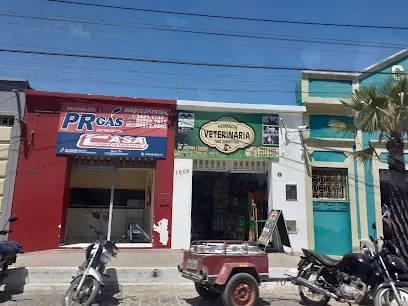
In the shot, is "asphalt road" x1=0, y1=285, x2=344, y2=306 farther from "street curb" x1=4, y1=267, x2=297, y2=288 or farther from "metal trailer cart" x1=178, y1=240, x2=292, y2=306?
"metal trailer cart" x1=178, y1=240, x2=292, y2=306

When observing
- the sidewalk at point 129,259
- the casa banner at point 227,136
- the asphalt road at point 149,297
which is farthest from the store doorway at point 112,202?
the asphalt road at point 149,297

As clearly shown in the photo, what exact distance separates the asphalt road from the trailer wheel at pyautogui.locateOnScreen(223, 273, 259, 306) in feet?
2.88

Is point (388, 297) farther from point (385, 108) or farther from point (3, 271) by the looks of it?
point (3, 271)

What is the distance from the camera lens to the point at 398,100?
30.5 ft

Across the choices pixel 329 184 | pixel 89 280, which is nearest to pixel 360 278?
pixel 89 280

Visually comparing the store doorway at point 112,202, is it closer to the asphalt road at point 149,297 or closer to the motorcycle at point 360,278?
the asphalt road at point 149,297

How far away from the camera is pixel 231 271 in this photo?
21.0 ft

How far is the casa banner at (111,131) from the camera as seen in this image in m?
12.0

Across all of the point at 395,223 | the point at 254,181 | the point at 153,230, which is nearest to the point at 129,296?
the point at 153,230

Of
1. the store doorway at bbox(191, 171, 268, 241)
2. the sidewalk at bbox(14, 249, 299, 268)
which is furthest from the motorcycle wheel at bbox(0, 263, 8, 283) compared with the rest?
the store doorway at bbox(191, 171, 268, 241)

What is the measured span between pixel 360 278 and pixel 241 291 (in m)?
2.12

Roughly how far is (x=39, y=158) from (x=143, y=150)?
10.8ft

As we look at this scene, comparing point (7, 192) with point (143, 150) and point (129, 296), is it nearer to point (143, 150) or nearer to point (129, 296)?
point (143, 150)

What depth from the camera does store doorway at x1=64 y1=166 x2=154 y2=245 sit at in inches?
499
